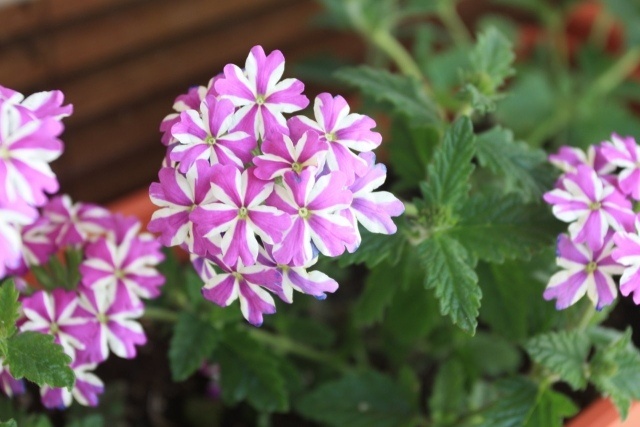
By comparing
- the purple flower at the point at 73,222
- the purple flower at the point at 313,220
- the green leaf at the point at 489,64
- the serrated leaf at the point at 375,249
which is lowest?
the purple flower at the point at 73,222

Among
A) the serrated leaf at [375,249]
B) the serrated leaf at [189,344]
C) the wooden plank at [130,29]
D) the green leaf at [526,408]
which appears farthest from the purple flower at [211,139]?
the wooden plank at [130,29]

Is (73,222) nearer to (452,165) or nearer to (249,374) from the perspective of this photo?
(249,374)

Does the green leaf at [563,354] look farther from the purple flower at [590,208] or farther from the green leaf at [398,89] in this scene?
the green leaf at [398,89]

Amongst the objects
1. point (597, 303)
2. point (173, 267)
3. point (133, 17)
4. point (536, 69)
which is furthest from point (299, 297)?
point (536, 69)

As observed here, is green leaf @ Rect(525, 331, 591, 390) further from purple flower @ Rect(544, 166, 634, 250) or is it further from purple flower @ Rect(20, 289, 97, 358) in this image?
purple flower @ Rect(20, 289, 97, 358)

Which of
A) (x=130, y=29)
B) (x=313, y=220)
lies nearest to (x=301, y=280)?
(x=313, y=220)

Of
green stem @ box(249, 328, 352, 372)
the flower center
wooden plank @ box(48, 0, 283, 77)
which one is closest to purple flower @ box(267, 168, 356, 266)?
the flower center

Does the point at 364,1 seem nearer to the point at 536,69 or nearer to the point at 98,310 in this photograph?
the point at 536,69
